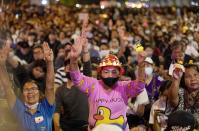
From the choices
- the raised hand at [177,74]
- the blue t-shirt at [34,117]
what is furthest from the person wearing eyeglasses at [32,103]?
the raised hand at [177,74]

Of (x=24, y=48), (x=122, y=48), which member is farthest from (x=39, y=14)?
(x=122, y=48)

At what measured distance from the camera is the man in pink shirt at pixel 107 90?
432 centimetres

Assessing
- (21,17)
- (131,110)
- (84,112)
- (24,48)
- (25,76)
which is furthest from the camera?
(21,17)

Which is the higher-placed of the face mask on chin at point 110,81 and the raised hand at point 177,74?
the raised hand at point 177,74

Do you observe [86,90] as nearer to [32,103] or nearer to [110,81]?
[110,81]

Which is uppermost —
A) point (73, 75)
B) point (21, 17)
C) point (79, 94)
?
point (21, 17)

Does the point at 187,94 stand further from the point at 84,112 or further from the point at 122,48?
the point at 122,48

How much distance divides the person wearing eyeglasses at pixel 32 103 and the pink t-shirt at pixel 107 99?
316mm

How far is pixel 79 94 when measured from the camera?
6.02 m

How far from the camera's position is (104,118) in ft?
14.2

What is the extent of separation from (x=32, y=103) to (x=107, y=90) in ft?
3.02

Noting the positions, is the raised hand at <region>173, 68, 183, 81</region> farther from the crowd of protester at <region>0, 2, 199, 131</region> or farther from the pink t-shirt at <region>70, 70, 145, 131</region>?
the pink t-shirt at <region>70, 70, 145, 131</region>

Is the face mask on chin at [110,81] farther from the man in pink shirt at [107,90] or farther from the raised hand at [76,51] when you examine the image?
the raised hand at [76,51]

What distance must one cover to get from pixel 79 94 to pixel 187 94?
6.80 ft
